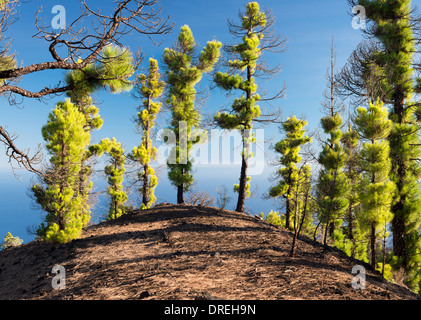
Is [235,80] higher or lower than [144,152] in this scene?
higher

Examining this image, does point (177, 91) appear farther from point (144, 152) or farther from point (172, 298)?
point (172, 298)

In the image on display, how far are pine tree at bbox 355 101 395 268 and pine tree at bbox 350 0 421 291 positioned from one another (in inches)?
134

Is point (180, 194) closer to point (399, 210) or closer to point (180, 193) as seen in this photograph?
point (180, 193)

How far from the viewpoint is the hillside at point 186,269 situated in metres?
3.07

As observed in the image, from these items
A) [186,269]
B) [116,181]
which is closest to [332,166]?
[186,269]

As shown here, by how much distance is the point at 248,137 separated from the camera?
10969 mm

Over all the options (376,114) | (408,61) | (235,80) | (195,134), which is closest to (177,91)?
(195,134)

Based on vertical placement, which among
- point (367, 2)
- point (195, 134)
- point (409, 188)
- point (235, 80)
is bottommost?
point (409, 188)

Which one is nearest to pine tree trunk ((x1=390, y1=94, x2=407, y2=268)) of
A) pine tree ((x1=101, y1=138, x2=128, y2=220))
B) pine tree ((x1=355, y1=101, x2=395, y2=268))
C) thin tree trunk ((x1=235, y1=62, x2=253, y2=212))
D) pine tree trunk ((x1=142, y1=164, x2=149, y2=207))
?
pine tree ((x1=355, y1=101, x2=395, y2=268))

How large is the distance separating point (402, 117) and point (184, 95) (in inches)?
420

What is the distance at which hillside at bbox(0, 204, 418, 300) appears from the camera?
3.07m

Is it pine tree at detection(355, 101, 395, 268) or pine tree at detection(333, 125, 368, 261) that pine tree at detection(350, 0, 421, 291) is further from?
pine tree at detection(355, 101, 395, 268)
